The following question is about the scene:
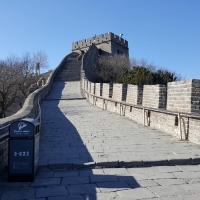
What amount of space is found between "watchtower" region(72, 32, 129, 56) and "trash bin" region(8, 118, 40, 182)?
47.7m

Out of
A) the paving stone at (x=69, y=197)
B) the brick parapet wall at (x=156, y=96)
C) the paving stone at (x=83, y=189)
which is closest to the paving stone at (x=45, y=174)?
the paving stone at (x=83, y=189)

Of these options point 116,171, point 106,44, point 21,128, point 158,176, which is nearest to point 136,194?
point 158,176

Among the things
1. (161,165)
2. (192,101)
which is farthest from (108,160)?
(192,101)

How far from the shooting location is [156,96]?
911 cm

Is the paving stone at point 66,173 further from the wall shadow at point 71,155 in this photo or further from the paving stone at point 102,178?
the paving stone at point 102,178

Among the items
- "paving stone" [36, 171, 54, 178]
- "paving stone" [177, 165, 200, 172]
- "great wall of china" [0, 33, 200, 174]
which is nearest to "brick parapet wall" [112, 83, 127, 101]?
"great wall of china" [0, 33, 200, 174]

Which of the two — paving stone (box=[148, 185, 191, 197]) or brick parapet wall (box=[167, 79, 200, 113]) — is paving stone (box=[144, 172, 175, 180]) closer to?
paving stone (box=[148, 185, 191, 197])

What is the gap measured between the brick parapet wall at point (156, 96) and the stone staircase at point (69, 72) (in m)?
24.9

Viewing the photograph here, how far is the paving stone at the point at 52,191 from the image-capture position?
361 cm

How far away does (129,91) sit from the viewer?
479 inches

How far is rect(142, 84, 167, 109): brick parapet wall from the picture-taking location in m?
8.94

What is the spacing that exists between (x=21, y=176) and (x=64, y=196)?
0.95m

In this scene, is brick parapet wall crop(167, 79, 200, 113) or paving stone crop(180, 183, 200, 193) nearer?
paving stone crop(180, 183, 200, 193)

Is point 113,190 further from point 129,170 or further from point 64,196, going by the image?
point 129,170
